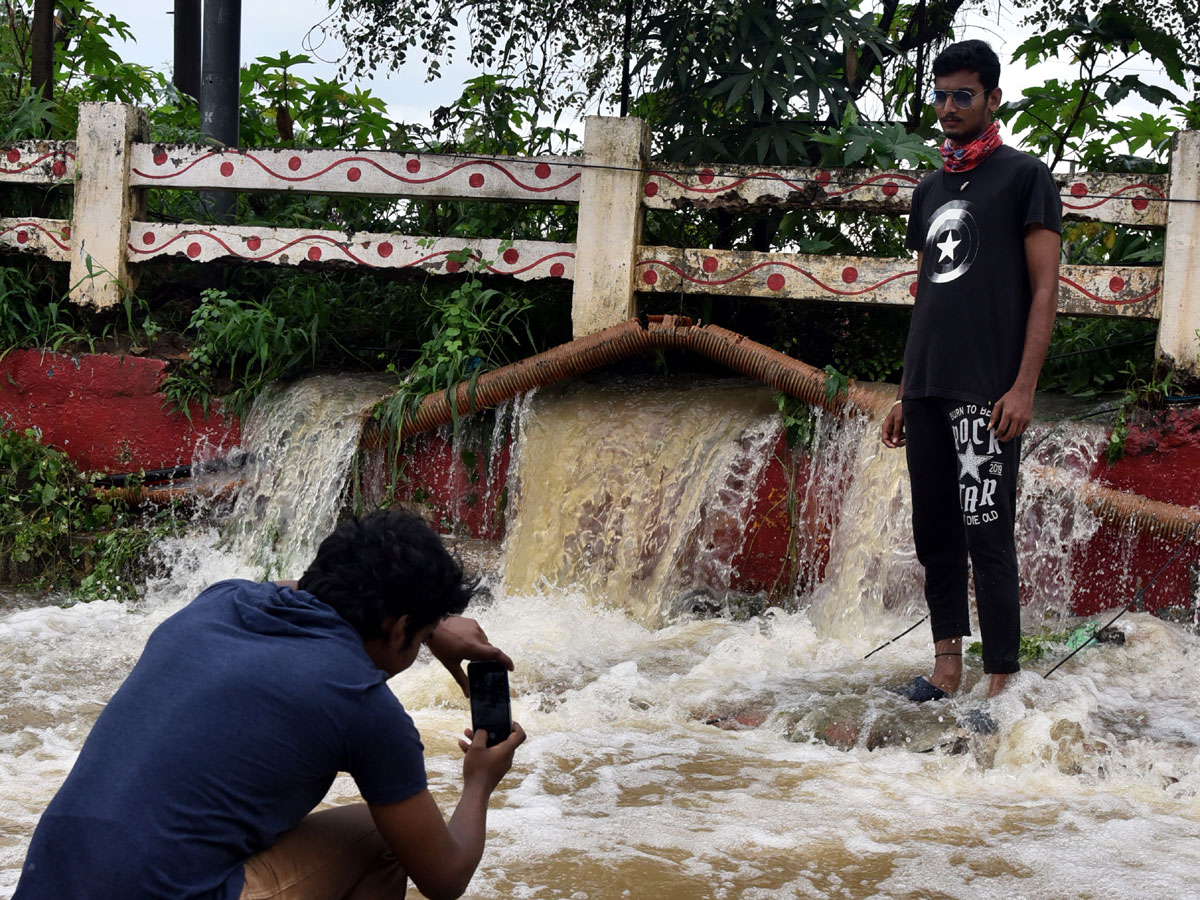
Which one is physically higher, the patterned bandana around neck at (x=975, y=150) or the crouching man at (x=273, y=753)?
the patterned bandana around neck at (x=975, y=150)

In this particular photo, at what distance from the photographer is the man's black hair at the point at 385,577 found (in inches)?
86.7

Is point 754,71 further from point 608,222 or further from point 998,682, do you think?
point 998,682

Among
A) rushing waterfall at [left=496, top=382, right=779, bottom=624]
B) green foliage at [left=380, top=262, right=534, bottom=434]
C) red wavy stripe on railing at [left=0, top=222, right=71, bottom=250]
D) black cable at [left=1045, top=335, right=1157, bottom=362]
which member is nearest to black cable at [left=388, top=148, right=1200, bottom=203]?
green foliage at [left=380, top=262, right=534, bottom=434]

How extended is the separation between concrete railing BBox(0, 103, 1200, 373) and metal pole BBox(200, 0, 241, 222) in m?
0.64

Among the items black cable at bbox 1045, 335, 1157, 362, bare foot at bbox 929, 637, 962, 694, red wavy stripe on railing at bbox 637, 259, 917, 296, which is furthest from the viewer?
black cable at bbox 1045, 335, 1157, 362

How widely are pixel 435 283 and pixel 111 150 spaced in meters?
1.84

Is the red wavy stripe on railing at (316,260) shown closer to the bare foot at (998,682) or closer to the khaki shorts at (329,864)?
the bare foot at (998,682)

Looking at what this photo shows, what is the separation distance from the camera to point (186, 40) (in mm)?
9188

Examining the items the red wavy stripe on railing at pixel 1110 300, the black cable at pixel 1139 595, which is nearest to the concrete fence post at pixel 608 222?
the red wavy stripe on railing at pixel 1110 300

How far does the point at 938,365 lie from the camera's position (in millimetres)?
3926

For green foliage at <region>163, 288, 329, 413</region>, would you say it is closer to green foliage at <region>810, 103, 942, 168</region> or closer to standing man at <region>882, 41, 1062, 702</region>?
green foliage at <region>810, 103, 942, 168</region>

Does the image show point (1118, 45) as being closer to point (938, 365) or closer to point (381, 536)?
point (938, 365)

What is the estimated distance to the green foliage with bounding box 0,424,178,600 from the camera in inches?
246

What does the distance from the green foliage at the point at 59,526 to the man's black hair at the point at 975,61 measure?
14.0 ft
